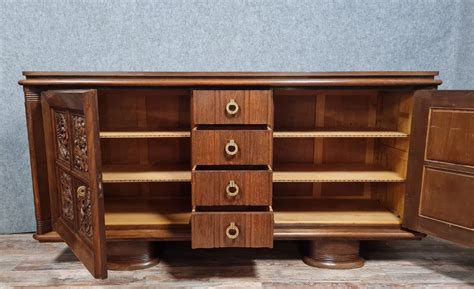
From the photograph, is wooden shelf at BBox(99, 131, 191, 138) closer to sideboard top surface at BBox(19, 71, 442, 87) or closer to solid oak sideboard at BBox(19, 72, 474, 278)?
solid oak sideboard at BBox(19, 72, 474, 278)

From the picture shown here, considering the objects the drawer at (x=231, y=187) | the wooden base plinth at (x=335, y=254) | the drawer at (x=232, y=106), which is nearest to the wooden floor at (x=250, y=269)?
the wooden base plinth at (x=335, y=254)

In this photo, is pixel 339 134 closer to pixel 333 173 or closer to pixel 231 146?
pixel 333 173

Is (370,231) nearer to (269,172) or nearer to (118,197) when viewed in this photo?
(269,172)

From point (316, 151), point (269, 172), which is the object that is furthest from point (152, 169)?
point (316, 151)

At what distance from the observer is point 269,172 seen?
91 cm

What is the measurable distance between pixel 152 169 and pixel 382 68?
0.95 meters

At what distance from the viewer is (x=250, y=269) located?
1.06 meters

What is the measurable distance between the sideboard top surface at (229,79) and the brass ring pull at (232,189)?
28 centimetres

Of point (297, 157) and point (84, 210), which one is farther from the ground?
point (297, 157)

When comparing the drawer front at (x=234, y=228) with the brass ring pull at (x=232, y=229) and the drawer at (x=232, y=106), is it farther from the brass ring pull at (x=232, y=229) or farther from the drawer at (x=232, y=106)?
the drawer at (x=232, y=106)

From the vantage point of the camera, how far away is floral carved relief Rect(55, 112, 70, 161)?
0.90 metres

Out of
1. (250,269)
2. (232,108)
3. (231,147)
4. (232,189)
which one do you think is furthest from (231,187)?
(250,269)

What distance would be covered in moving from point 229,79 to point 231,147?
19 centimetres

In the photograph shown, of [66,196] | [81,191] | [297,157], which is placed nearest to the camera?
[81,191]
